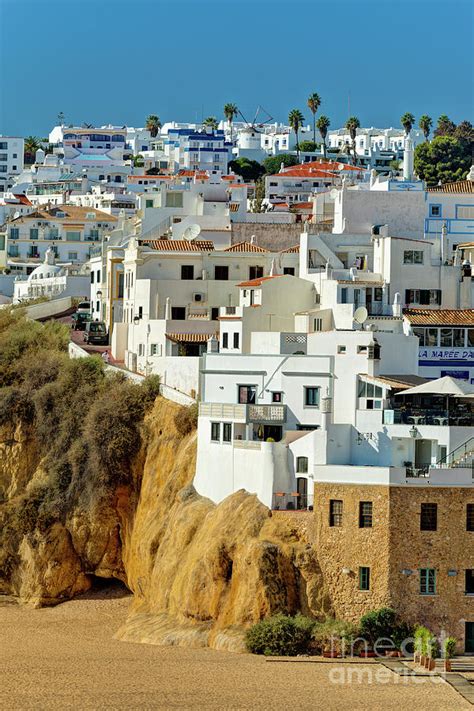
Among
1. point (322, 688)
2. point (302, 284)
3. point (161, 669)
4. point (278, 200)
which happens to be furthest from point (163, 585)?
point (278, 200)

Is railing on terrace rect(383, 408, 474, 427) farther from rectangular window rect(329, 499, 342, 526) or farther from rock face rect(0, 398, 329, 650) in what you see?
rock face rect(0, 398, 329, 650)

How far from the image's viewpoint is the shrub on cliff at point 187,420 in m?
63.9

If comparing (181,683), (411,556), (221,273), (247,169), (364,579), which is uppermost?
(247,169)

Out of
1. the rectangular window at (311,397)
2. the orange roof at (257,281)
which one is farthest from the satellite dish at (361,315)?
the rectangular window at (311,397)

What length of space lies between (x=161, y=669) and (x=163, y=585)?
289 inches

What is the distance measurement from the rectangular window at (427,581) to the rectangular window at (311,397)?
27.6 ft

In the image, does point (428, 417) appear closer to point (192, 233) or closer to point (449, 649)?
point (449, 649)

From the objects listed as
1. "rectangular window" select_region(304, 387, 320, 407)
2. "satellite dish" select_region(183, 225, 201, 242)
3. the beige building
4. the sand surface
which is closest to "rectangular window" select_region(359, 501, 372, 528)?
the beige building

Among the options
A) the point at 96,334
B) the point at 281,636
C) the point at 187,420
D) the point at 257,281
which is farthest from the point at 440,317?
the point at 96,334

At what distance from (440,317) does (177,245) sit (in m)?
16.2

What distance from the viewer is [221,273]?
77.6 m

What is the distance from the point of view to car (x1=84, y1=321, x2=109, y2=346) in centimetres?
8153

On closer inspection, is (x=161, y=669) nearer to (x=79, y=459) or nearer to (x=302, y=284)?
(x=79, y=459)

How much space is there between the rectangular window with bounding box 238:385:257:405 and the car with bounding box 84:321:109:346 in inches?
858
